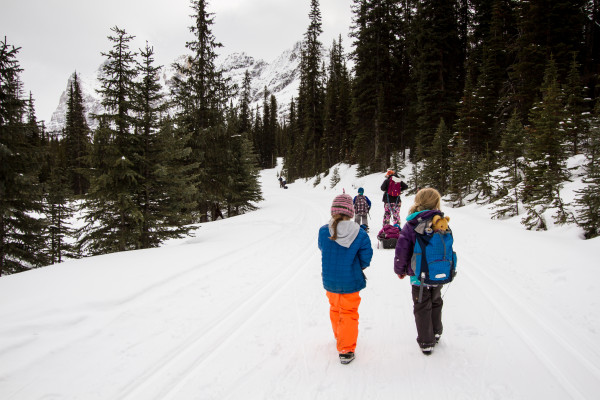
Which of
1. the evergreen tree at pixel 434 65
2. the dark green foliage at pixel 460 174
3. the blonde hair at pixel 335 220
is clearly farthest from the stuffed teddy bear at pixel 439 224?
the evergreen tree at pixel 434 65

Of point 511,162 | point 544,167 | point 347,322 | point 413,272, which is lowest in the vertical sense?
point 347,322

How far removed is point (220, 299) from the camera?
525cm

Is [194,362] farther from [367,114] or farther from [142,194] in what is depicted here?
[367,114]

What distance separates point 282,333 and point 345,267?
1.53 m

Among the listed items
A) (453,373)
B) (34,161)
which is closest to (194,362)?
(453,373)

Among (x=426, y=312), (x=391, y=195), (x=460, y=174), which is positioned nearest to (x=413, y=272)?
(x=426, y=312)

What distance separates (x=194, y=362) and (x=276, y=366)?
981mm

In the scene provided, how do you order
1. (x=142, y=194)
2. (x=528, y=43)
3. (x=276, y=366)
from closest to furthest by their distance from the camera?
(x=276, y=366)
(x=142, y=194)
(x=528, y=43)

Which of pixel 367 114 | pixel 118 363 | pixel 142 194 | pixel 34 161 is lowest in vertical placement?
pixel 118 363

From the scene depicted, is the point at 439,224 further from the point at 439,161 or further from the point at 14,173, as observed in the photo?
the point at 439,161

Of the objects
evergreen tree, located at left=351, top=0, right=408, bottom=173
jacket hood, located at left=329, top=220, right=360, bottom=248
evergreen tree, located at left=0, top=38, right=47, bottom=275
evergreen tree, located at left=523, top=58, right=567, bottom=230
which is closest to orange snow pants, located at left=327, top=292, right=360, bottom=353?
jacket hood, located at left=329, top=220, right=360, bottom=248

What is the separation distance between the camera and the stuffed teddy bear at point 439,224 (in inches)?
125

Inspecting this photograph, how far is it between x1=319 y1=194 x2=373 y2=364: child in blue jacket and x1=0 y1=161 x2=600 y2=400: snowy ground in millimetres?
328

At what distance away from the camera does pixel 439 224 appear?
10.5 ft
